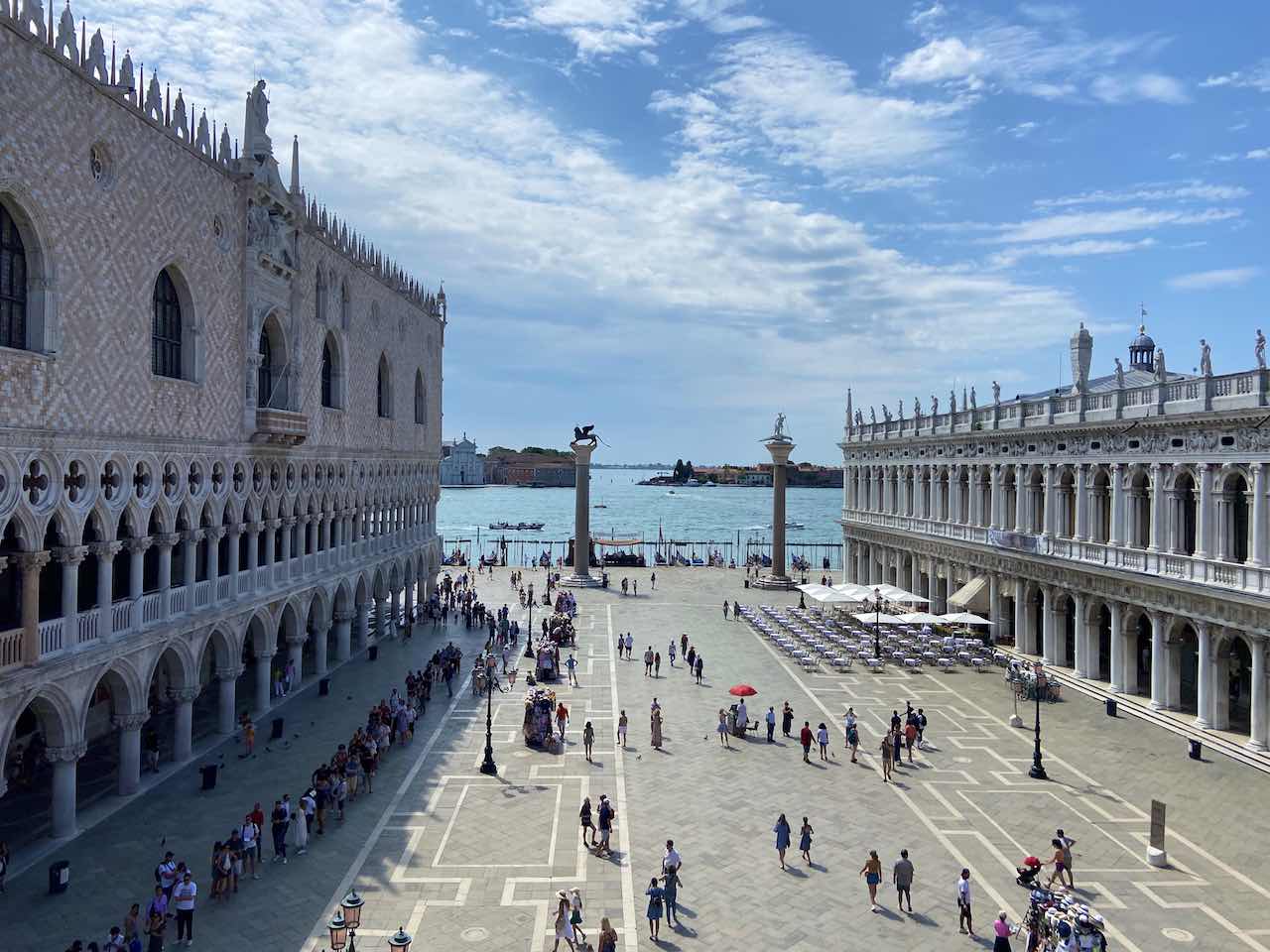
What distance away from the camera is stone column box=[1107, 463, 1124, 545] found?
30.3m

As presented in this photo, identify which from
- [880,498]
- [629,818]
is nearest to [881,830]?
[629,818]

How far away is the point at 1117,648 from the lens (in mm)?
30312

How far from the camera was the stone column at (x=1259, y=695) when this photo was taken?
2370 centimetres

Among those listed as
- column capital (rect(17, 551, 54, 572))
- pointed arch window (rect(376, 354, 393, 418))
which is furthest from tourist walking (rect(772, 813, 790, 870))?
pointed arch window (rect(376, 354, 393, 418))

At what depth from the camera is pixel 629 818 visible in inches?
802

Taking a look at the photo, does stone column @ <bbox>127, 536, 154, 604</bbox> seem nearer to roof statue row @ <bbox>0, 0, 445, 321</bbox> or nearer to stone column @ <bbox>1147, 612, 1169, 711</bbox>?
roof statue row @ <bbox>0, 0, 445, 321</bbox>

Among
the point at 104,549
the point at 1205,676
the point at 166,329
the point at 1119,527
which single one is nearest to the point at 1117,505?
the point at 1119,527

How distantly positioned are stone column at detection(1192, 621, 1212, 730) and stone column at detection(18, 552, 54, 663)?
30.0m

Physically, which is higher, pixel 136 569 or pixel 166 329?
pixel 166 329

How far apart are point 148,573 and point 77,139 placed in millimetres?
13901

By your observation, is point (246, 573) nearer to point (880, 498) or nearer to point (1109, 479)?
point (1109, 479)

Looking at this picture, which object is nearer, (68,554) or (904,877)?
(904,877)

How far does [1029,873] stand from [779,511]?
46.2 meters

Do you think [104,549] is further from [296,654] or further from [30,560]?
[296,654]
